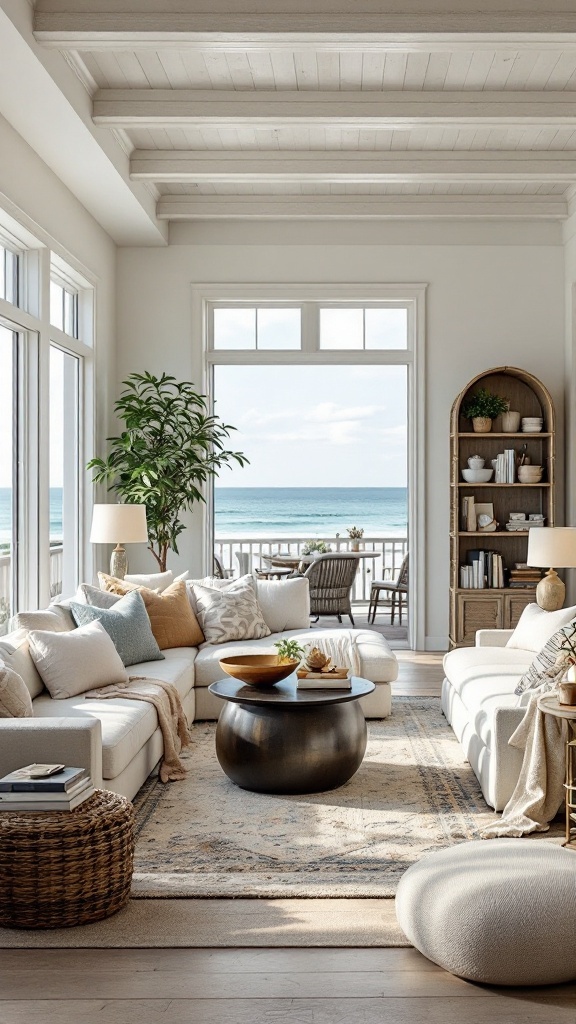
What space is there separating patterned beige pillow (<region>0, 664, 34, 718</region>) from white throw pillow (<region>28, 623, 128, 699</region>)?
2.11 feet

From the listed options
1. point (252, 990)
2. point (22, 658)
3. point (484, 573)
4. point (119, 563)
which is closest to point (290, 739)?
point (22, 658)

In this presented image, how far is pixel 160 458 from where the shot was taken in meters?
7.32

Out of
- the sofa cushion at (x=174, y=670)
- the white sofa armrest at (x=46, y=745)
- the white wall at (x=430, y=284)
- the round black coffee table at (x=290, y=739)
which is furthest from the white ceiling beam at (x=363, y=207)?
the white sofa armrest at (x=46, y=745)

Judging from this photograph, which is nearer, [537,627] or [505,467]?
[537,627]

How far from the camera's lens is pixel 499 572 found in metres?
7.57

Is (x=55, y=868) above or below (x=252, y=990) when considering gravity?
Result: above

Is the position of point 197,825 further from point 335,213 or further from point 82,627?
point 335,213

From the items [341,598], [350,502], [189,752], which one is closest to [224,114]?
[189,752]

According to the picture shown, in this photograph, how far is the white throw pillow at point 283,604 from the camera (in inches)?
248

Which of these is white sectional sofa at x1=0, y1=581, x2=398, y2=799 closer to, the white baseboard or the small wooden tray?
the small wooden tray

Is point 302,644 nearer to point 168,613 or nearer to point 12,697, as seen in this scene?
point 168,613

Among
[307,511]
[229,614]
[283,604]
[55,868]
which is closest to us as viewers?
[55,868]

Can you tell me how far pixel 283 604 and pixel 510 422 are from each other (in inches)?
105

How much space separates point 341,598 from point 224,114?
5132mm
